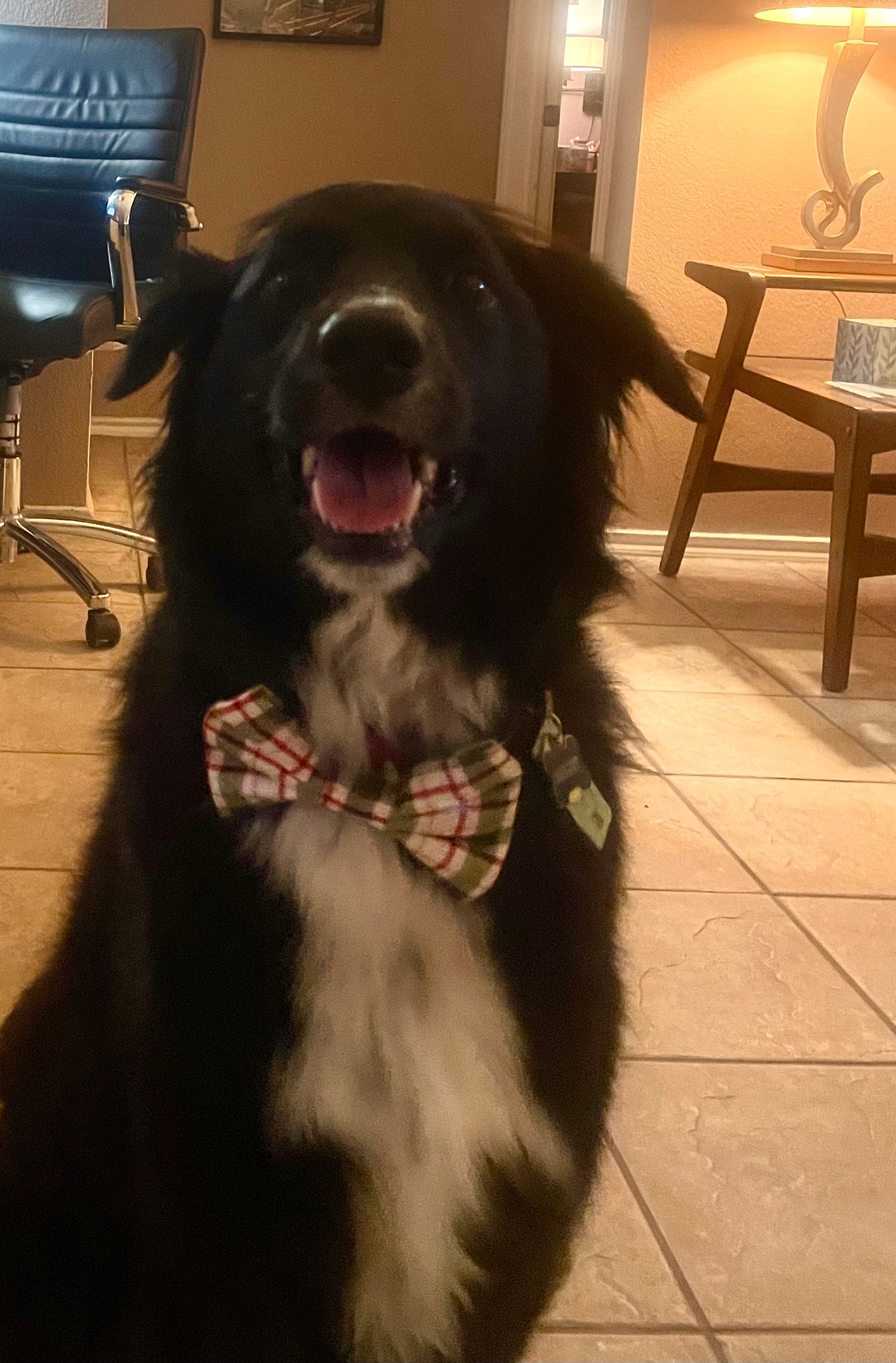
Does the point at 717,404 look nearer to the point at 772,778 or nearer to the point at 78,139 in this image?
the point at 772,778

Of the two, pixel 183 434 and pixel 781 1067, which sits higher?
pixel 183 434

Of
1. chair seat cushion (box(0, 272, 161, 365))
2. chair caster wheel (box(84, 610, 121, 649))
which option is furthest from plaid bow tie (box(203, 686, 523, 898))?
chair caster wheel (box(84, 610, 121, 649))

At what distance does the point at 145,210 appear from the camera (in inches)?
117

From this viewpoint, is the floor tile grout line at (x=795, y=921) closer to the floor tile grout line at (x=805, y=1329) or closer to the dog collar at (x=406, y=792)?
the floor tile grout line at (x=805, y=1329)

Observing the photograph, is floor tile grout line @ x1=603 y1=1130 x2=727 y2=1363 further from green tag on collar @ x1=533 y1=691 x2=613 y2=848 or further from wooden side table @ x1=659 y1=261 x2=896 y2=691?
wooden side table @ x1=659 y1=261 x2=896 y2=691

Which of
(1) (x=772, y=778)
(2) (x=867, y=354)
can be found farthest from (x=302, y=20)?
(1) (x=772, y=778)

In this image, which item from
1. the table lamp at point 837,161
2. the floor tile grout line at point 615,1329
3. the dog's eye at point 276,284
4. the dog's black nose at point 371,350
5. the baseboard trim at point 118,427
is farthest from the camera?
the baseboard trim at point 118,427

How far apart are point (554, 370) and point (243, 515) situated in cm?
28

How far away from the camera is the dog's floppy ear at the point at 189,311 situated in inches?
43.7

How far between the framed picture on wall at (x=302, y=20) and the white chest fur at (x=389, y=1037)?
466 centimetres

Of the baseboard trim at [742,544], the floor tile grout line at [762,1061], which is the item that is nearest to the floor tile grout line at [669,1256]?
the floor tile grout line at [762,1061]

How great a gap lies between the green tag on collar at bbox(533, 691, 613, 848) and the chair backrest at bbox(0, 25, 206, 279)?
2689 mm

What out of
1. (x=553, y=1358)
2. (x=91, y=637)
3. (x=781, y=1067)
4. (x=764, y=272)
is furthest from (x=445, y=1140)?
(x=764, y=272)

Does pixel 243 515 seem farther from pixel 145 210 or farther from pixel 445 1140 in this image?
pixel 145 210
